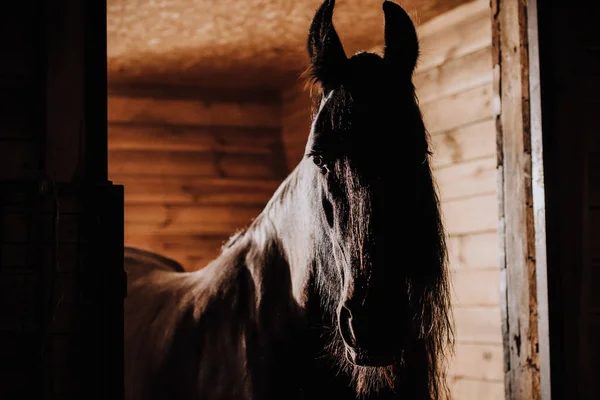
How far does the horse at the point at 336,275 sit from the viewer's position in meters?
1.89

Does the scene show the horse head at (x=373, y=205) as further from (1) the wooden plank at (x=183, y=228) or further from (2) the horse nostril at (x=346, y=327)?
(1) the wooden plank at (x=183, y=228)

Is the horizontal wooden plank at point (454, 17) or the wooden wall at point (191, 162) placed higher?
the horizontal wooden plank at point (454, 17)

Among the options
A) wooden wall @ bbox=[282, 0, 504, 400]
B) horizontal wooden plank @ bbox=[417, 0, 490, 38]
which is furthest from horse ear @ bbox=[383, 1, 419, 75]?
horizontal wooden plank @ bbox=[417, 0, 490, 38]

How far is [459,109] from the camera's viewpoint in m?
3.83

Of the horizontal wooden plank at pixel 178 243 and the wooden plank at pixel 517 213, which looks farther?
the horizontal wooden plank at pixel 178 243

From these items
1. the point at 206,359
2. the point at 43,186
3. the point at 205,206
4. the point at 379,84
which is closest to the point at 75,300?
the point at 43,186

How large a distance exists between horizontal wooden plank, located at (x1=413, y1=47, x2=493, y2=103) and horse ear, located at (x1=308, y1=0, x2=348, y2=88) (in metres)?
1.76

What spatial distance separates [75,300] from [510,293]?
163 centimetres

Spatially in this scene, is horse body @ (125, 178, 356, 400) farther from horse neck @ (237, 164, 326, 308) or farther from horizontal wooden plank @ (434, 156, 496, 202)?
horizontal wooden plank @ (434, 156, 496, 202)

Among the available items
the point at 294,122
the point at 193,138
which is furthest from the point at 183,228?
the point at 294,122

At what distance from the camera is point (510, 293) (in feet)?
9.15

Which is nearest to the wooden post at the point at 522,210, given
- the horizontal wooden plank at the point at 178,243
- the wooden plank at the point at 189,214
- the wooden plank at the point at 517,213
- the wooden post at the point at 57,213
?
the wooden plank at the point at 517,213

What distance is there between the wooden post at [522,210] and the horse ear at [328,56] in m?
0.92

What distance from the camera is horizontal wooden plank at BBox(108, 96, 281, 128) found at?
19.0 feet
